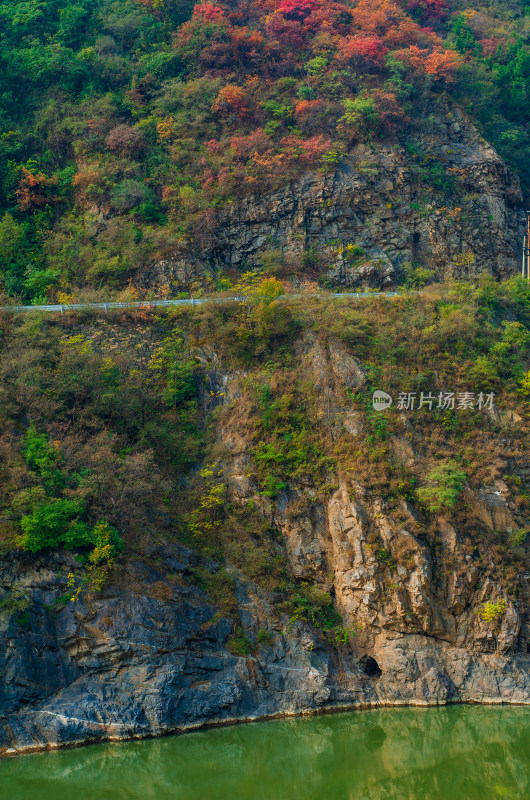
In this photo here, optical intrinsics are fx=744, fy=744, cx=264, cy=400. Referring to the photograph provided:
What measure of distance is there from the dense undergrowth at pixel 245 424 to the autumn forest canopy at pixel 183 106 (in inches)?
196

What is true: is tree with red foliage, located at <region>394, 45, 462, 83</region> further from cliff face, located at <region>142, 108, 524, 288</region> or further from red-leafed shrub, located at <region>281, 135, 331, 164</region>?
red-leafed shrub, located at <region>281, 135, 331, 164</region>

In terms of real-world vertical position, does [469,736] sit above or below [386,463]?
below

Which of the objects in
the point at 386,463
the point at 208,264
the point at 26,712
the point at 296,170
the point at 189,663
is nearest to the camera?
the point at 26,712

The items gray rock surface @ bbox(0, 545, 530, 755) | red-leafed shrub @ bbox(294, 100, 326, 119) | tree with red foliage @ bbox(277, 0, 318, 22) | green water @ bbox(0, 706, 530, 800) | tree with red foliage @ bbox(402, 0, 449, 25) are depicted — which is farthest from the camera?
tree with red foliage @ bbox(402, 0, 449, 25)

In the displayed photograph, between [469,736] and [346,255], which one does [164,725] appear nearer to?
[469,736]

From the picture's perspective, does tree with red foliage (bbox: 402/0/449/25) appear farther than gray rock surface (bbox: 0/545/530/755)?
Yes

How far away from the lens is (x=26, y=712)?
17125 millimetres

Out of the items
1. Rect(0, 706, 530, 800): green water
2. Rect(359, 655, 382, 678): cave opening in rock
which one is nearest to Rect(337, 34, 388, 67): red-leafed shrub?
Rect(359, 655, 382, 678): cave opening in rock

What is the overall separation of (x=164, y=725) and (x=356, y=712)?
197 inches

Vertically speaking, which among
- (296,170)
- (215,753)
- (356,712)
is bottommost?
(356,712)

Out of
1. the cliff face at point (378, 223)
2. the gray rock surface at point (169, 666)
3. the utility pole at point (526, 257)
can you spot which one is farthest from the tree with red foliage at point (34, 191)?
the utility pole at point (526, 257)

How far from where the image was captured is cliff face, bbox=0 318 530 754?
1770 centimetres

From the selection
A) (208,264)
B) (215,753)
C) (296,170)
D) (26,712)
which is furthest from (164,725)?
(296,170)

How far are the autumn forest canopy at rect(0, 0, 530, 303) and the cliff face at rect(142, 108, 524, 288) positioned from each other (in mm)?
842
